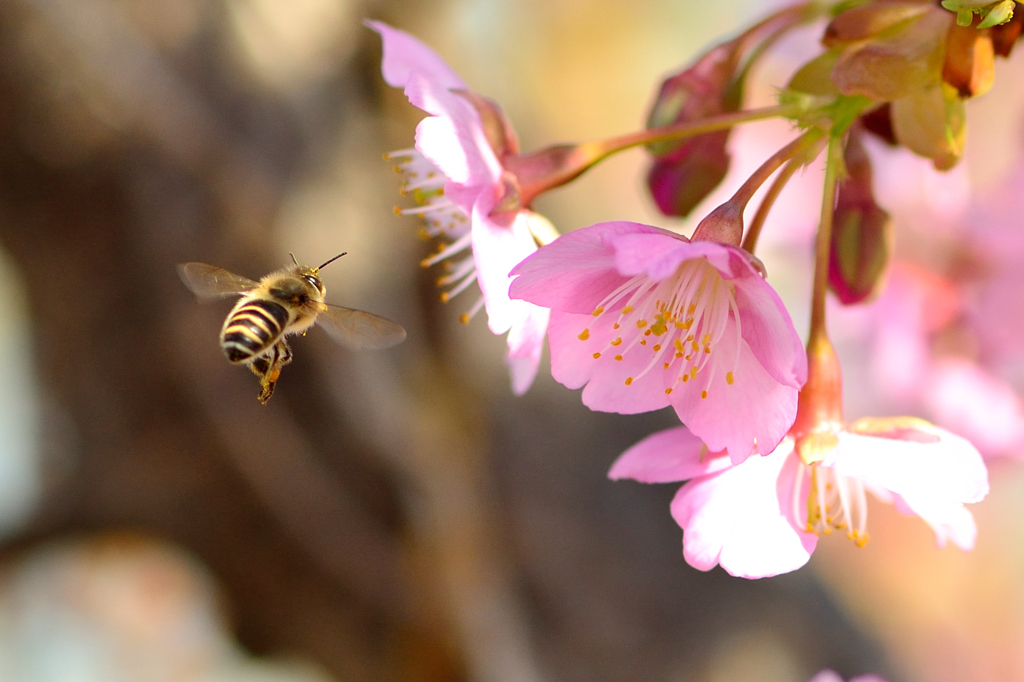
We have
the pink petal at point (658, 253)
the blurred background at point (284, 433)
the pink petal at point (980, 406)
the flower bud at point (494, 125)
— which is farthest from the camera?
the blurred background at point (284, 433)

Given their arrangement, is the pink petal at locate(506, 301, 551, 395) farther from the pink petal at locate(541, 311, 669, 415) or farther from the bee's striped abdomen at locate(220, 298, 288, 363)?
the bee's striped abdomen at locate(220, 298, 288, 363)

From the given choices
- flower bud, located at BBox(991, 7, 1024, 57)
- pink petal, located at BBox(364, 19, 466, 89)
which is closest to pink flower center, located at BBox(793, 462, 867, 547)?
flower bud, located at BBox(991, 7, 1024, 57)

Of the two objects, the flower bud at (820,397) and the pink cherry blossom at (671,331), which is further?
the flower bud at (820,397)

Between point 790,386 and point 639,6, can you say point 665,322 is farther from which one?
point 639,6

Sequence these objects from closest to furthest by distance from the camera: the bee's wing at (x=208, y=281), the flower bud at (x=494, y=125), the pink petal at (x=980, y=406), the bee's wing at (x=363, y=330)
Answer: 1. the flower bud at (x=494, y=125)
2. the bee's wing at (x=363, y=330)
3. the bee's wing at (x=208, y=281)
4. the pink petal at (x=980, y=406)

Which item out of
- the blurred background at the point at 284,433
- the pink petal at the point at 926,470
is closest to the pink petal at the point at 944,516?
the pink petal at the point at 926,470

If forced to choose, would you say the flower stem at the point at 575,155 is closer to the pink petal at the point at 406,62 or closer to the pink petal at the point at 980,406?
the pink petal at the point at 406,62

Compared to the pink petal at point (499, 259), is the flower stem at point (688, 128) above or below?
above
